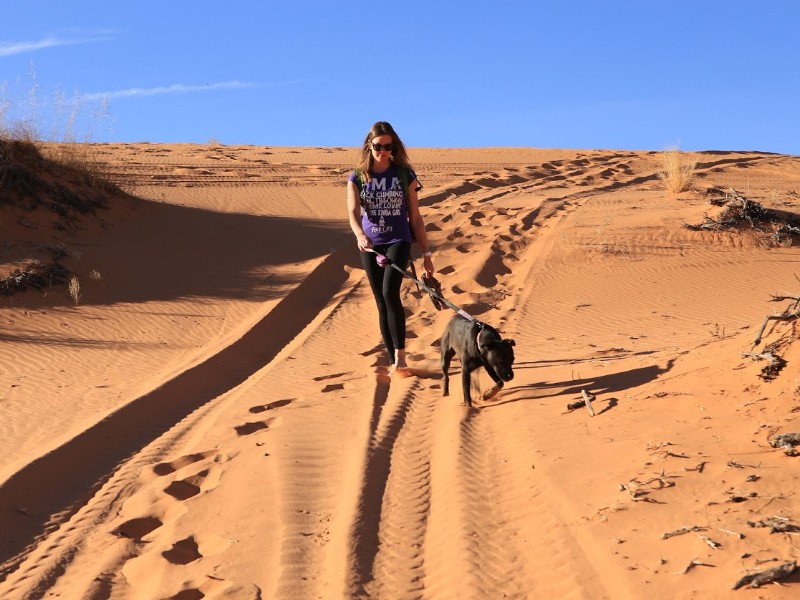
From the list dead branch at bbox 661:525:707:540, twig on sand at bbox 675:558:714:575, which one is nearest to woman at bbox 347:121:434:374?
dead branch at bbox 661:525:707:540

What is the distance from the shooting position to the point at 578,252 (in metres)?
13.4

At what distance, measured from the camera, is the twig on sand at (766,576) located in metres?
3.46

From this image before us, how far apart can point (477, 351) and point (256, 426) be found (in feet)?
5.37

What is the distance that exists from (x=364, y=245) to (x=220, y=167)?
17.3m

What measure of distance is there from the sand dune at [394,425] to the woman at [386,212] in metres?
0.76

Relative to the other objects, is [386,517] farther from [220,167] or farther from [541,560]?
[220,167]

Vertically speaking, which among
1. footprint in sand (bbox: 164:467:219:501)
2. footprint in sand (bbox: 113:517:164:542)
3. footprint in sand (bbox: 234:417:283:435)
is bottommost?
footprint in sand (bbox: 113:517:164:542)

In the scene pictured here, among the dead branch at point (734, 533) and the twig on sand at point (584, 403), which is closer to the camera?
the dead branch at point (734, 533)

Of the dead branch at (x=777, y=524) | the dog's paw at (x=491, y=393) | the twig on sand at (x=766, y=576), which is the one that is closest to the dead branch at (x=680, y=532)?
the dead branch at (x=777, y=524)

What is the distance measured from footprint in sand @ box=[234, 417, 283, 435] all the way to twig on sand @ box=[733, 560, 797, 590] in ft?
12.3

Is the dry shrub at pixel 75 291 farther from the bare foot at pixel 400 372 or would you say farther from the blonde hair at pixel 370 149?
the blonde hair at pixel 370 149

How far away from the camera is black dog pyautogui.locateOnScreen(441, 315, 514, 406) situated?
21.2ft

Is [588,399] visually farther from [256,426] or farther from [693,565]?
[693,565]

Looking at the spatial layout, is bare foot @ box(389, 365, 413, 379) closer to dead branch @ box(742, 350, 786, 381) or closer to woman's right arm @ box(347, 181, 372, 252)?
woman's right arm @ box(347, 181, 372, 252)
